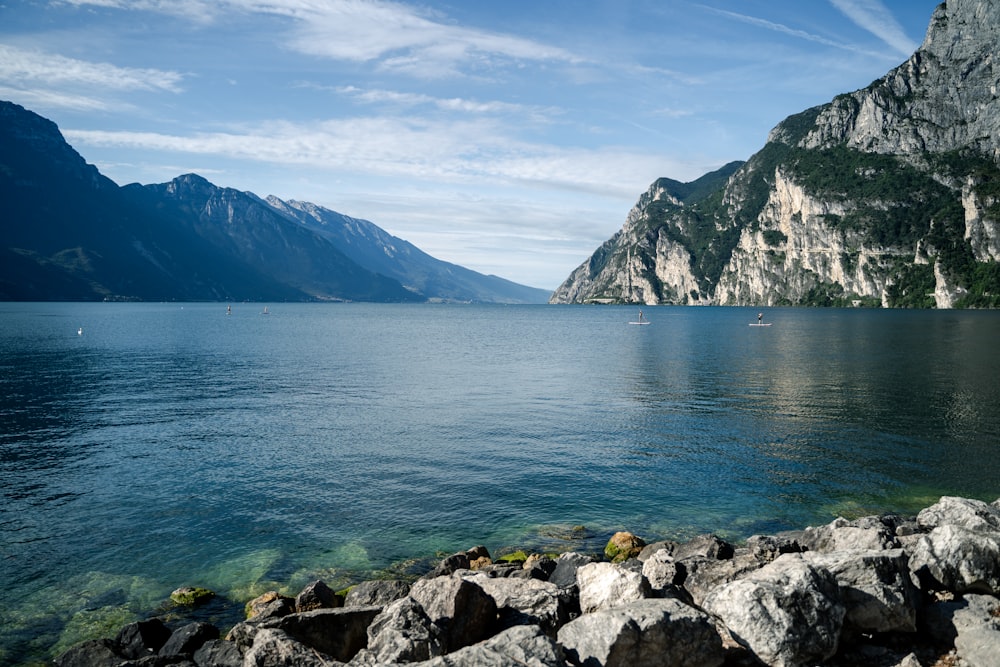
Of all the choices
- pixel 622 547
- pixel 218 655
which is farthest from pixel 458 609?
pixel 622 547

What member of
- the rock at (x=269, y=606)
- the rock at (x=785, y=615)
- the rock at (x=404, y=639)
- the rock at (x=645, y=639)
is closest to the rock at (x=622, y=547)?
the rock at (x=785, y=615)

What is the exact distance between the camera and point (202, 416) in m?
44.0

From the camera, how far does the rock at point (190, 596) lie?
18.0m

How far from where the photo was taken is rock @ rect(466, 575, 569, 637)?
12.1 metres

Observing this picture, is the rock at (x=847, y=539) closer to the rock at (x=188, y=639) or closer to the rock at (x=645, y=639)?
the rock at (x=645, y=639)

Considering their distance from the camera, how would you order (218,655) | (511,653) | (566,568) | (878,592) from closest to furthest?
(511,653) → (878,592) → (218,655) → (566,568)

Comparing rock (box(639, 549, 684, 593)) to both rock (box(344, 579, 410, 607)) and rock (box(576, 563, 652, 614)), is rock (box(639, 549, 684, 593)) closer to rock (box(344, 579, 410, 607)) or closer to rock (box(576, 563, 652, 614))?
rock (box(576, 563, 652, 614))

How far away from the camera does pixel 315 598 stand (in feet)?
52.5

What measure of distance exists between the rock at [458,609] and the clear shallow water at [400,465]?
9126 millimetres

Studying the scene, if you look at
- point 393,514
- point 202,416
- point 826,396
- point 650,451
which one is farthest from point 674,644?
Result: point 826,396

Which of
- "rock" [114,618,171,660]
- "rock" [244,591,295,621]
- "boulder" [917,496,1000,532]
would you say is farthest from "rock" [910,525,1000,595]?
"rock" [114,618,171,660]

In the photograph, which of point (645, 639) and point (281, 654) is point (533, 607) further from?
point (281, 654)

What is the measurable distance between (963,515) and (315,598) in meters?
18.9

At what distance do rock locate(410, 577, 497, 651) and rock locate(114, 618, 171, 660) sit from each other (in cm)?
729
